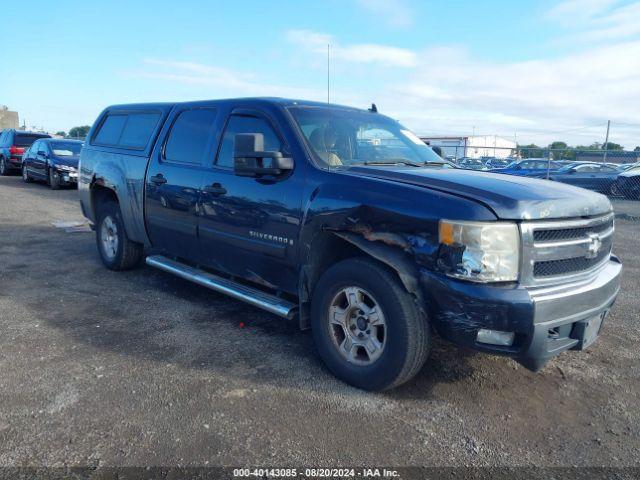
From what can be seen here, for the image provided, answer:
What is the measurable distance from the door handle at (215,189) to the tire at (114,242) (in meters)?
2.05

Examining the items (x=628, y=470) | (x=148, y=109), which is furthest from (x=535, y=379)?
(x=148, y=109)

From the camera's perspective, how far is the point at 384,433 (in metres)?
3.00

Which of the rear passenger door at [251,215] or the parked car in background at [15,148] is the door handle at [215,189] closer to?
the rear passenger door at [251,215]

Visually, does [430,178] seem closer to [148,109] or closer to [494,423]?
[494,423]

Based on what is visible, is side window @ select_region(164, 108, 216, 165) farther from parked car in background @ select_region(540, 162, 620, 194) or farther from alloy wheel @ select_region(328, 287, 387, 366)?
parked car in background @ select_region(540, 162, 620, 194)

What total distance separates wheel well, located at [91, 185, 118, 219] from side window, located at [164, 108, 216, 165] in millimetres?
1590

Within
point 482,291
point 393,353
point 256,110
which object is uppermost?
point 256,110

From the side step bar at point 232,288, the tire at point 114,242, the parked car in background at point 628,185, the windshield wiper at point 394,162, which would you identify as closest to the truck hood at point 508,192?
the windshield wiper at point 394,162

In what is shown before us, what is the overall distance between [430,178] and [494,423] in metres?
1.62

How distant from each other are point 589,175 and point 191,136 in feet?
51.5

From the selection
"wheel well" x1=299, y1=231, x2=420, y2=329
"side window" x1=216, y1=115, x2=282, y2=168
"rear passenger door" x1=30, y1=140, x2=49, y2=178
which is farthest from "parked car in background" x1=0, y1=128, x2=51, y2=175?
"wheel well" x1=299, y1=231, x2=420, y2=329

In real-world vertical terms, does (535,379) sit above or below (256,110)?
below

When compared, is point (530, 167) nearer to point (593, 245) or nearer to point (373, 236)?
point (593, 245)

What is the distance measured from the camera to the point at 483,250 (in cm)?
293
